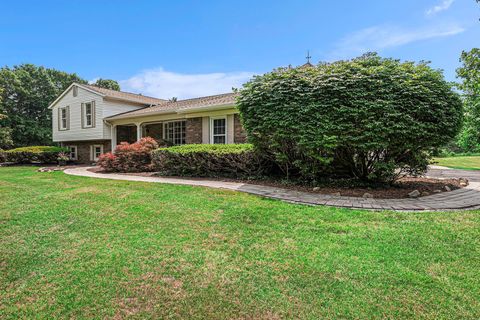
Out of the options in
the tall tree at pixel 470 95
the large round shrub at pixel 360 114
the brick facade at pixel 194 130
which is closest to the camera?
the large round shrub at pixel 360 114

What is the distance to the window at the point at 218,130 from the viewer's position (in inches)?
477

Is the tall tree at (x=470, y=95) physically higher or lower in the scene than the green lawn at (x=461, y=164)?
higher

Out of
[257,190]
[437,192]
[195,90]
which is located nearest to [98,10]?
[257,190]

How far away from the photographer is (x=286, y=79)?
671cm

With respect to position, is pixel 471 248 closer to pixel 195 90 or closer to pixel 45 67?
pixel 195 90

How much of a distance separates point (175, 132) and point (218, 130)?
4.00 meters

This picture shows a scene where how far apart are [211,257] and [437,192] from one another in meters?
5.89

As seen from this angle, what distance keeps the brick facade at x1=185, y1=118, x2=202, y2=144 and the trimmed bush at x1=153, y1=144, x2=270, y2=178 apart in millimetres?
2664

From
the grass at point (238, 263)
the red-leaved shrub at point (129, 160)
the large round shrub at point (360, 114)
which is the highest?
the large round shrub at point (360, 114)

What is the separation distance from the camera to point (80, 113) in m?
18.0

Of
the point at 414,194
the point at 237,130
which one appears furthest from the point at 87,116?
the point at 414,194

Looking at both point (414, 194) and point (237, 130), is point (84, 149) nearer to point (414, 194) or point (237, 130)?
point (237, 130)

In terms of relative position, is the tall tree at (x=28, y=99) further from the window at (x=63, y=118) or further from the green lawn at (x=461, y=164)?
the green lawn at (x=461, y=164)

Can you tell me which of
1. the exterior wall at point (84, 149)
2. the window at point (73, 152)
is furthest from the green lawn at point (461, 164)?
the window at point (73, 152)
